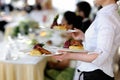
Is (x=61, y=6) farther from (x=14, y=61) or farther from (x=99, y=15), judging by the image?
(x=99, y=15)

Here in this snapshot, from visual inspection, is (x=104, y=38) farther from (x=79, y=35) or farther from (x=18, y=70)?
(x=18, y=70)

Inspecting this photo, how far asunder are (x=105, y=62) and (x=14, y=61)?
0.99 metres

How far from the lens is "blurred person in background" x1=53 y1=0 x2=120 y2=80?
1370mm

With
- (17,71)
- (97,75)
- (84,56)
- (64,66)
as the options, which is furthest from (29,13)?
(84,56)

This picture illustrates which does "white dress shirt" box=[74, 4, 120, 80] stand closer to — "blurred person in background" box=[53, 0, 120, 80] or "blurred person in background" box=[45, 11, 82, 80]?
A: "blurred person in background" box=[53, 0, 120, 80]

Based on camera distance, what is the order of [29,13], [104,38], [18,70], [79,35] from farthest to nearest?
[29,13], [18,70], [79,35], [104,38]

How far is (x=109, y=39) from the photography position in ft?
4.48

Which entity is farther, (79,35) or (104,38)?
(79,35)

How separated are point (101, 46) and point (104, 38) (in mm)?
42

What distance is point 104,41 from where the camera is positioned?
1358mm

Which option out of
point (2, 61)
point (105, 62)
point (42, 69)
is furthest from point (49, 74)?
point (105, 62)

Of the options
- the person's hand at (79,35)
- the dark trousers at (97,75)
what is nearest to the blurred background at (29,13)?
the person's hand at (79,35)

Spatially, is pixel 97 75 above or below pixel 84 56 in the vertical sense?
below

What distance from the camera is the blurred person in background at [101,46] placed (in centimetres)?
137
